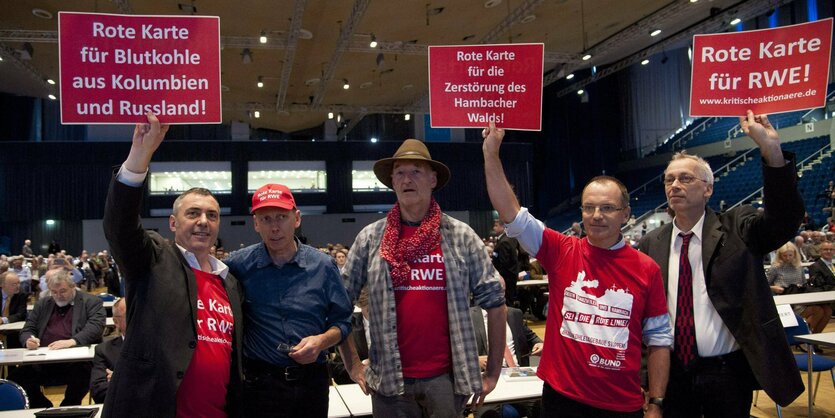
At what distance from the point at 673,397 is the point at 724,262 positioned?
1.84ft

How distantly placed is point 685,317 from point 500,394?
1109 mm

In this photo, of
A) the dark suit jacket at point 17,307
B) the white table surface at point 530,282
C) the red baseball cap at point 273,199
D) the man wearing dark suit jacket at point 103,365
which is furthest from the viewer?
the white table surface at point 530,282

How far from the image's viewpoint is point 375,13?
35.6ft

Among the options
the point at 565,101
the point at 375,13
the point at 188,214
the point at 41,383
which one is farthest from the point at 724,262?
the point at 565,101

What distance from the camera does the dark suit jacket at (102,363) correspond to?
382 centimetres

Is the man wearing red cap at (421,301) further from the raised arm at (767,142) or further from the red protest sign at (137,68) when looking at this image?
the raised arm at (767,142)

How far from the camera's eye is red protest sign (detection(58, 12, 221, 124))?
213 cm

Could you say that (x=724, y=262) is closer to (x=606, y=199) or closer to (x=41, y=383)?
(x=606, y=199)

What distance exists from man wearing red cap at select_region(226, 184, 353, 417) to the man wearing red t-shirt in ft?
2.47

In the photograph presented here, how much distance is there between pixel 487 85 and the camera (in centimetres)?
261

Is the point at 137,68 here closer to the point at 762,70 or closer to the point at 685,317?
the point at 685,317

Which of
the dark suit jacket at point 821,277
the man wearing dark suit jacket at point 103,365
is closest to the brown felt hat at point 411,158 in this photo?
the man wearing dark suit jacket at point 103,365

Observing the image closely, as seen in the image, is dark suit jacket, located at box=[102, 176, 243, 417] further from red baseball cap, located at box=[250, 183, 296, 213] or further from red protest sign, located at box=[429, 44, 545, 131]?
red protest sign, located at box=[429, 44, 545, 131]

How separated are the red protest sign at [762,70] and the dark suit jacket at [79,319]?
514 cm
